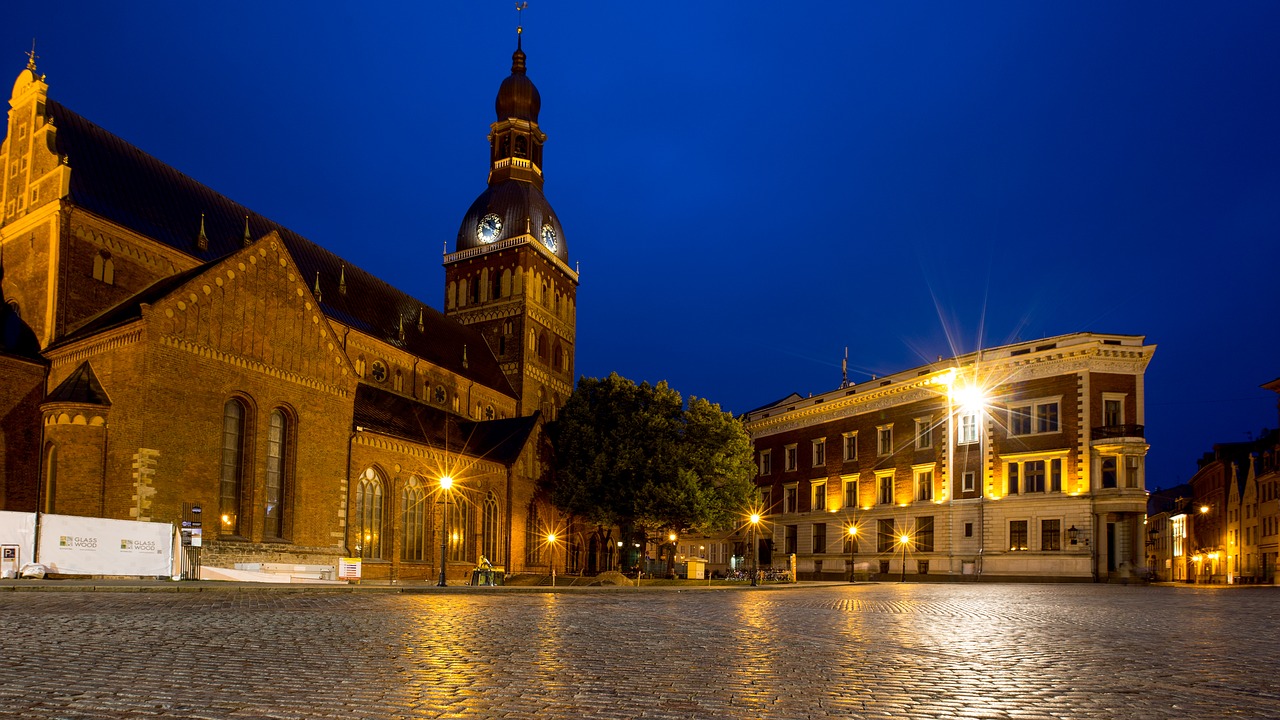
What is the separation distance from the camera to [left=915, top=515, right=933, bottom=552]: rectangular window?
5950 centimetres

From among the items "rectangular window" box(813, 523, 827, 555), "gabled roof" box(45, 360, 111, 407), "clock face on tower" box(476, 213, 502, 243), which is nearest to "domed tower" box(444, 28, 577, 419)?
"clock face on tower" box(476, 213, 502, 243)

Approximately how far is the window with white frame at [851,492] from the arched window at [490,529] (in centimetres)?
2644

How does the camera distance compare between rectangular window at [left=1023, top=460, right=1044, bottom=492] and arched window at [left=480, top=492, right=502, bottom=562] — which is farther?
rectangular window at [left=1023, top=460, right=1044, bottom=492]

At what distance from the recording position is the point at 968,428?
58000 millimetres

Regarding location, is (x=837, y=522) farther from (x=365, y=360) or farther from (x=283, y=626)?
(x=283, y=626)

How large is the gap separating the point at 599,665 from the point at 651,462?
137 ft

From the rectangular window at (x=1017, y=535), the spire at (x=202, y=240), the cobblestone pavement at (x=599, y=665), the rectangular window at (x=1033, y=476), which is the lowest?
the rectangular window at (x=1017, y=535)

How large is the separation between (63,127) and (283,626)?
3295 cm

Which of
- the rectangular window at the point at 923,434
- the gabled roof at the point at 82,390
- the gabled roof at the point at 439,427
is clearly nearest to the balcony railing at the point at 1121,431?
the rectangular window at the point at 923,434

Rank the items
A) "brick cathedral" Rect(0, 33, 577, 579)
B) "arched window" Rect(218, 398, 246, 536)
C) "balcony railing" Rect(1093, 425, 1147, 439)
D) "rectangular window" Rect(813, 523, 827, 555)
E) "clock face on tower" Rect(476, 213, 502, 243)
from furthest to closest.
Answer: "clock face on tower" Rect(476, 213, 502, 243) < "rectangular window" Rect(813, 523, 827, 555) < "balcony railing" Rect(1093, 425, 1147, 439) < "arched window" Rect(218, 398, 246, 536) < "brick cathedral" Rect(0, 33, 577, 579)

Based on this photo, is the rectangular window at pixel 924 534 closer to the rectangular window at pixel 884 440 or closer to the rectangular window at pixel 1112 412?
the rectangular window at pixel 884 440

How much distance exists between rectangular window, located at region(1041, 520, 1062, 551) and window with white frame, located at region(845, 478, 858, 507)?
1437cm

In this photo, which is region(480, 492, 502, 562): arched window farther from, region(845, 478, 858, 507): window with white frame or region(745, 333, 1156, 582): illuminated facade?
region(845, 478, 858, 507): window with white frame

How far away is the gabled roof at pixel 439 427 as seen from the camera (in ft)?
154
